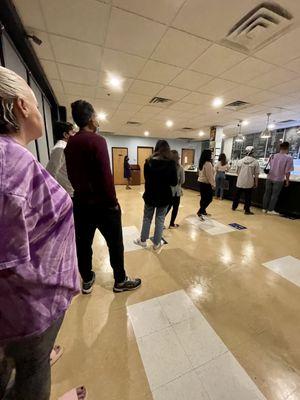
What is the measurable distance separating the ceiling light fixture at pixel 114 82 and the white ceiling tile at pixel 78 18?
97cm

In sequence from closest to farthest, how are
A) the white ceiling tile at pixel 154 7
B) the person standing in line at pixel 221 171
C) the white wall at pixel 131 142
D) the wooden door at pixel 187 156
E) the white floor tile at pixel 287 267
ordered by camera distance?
the white ceiling tile at pixel 154 7
the white floor tile at pixel 287 267
the person standing in line at pixel 221 171
the white wall at pixel 131 142
the wooden door at pixel 187 156

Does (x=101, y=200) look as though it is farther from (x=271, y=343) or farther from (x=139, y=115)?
(x=139, y=115)

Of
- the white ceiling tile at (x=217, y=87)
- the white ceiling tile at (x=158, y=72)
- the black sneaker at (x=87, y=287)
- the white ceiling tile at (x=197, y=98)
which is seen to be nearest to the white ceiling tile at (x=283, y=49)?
the white ceiling tile at (x=217, y=87)

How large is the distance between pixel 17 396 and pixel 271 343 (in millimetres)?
1496

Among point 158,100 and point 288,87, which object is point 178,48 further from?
point 288,87

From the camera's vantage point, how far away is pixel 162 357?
1.15 meters

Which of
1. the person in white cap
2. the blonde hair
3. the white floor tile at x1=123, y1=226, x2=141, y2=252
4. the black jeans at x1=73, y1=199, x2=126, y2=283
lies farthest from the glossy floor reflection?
the person in white cap

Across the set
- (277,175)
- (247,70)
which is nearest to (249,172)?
(277,175)

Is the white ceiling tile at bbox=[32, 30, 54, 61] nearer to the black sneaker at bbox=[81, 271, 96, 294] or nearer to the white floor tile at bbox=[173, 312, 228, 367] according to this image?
the black sneaker at bbox=[81, 271, 96, 294]

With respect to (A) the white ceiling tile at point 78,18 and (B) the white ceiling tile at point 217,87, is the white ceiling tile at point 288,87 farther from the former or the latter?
(A) the white ceiling tile at point 78,18

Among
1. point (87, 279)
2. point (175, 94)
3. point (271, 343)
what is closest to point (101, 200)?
point (87, 279)

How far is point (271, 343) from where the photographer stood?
4.12 feet

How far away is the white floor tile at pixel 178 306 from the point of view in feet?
4.76

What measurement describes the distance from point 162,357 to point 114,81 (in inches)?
154
